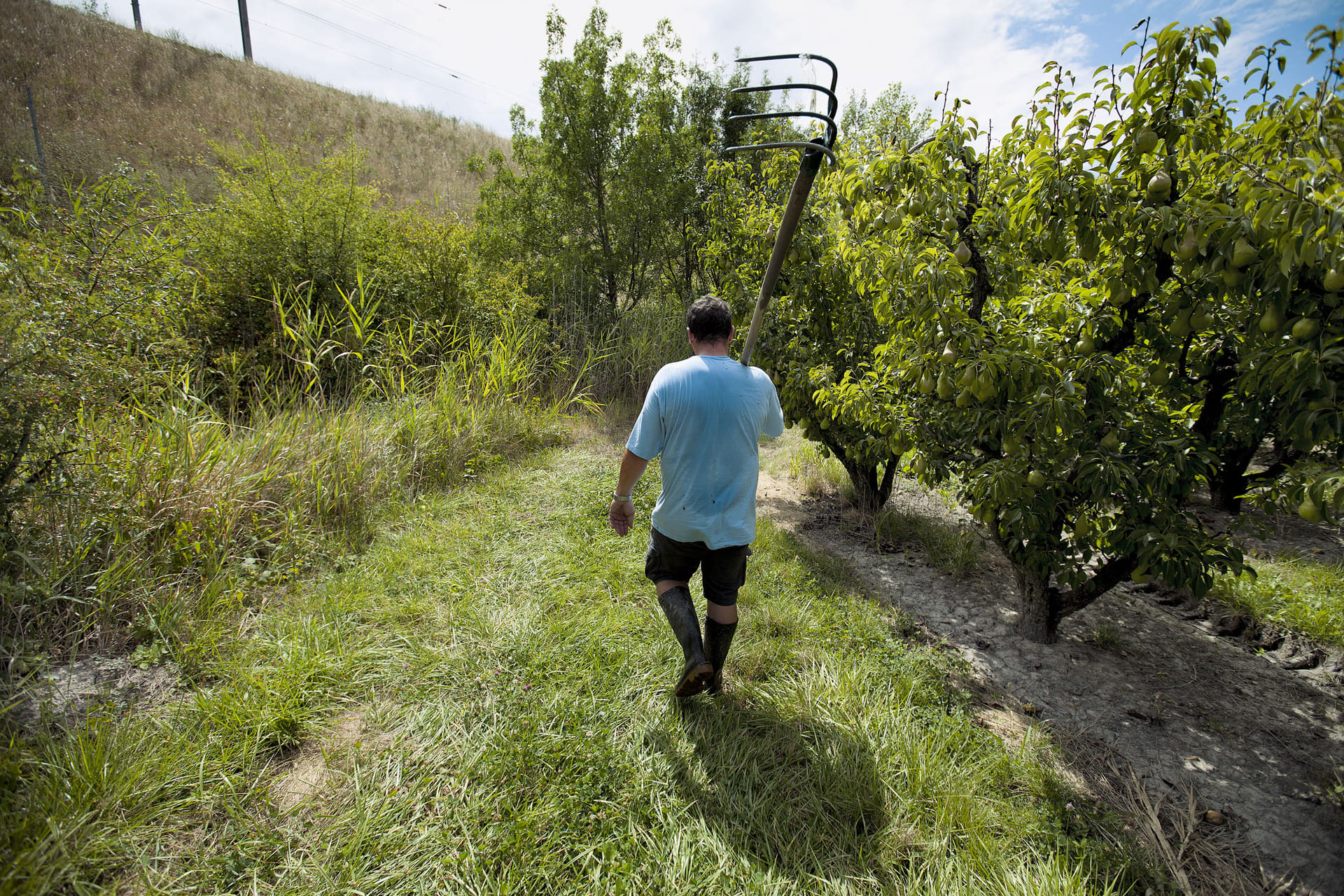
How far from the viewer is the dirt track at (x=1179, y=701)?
2.18m

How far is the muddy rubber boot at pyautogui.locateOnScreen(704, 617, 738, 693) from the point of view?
98.7 inches

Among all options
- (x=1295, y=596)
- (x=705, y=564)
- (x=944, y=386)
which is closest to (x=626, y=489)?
(x=705, y=564)

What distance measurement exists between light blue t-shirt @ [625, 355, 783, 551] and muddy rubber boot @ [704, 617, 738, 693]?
420 mm

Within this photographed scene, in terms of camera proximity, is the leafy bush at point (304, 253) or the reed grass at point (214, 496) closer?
the reed grass at point (214, 496)

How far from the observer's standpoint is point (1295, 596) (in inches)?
142

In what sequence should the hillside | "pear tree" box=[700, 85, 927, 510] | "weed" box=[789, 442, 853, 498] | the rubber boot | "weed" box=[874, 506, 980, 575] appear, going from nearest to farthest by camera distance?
the rubber boot
"weed" box=[874, 506, 980, 575]
"pear tree" box=[700, 85, 927, 510]
"weed" box=[789, 442, 853, 498]
the hillside

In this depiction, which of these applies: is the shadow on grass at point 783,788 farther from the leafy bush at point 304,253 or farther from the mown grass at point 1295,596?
the leafy bush at point 304,253

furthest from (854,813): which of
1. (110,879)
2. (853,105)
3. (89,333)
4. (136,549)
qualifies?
(853,105)

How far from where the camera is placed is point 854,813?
82.4 inches

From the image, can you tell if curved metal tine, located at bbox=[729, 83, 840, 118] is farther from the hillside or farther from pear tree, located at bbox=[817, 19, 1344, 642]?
the hillside

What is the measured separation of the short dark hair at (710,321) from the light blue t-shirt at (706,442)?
3.9 inches

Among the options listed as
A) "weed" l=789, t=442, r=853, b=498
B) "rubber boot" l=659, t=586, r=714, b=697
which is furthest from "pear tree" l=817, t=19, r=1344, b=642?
"weed" l=789, t=442, r=853, b=498

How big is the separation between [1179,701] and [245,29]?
26.3 m

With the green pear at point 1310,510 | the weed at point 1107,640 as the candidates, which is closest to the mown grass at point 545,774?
the weed at point 1107,640
